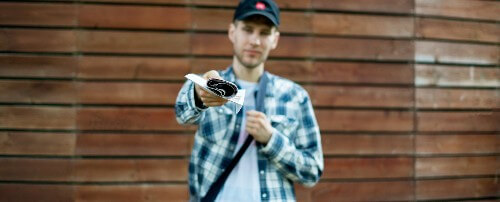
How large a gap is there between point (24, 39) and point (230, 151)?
256 cm

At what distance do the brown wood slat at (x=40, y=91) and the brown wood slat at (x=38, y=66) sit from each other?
7cm

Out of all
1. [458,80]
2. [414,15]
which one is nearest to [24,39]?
[414,15]

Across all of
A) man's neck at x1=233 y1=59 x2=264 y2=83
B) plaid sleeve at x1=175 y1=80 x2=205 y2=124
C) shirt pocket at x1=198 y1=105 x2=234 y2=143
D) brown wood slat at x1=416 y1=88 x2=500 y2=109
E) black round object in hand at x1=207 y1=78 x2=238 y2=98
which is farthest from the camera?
brown wood slat at x1=416 y1=88 x2=500 y2=109

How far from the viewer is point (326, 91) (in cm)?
397

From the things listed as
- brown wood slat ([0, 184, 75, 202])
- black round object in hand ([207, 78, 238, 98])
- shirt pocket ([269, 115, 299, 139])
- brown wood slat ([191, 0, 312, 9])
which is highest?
brown wood slat ([191, 0, 312, 9])

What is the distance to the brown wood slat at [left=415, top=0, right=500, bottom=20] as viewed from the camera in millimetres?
4207

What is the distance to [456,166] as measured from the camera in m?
4.32

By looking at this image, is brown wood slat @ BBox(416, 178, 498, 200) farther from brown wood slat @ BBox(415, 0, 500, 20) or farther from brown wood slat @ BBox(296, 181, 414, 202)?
brown wood slat @ BBox(415, 0, 500, 20)

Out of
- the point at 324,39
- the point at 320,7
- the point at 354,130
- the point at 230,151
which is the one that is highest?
the point at 320,7

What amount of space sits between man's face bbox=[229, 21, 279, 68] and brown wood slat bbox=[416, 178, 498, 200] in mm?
2699

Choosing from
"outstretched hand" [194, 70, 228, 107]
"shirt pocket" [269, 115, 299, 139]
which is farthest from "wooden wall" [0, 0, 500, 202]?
"outstretched hand" [194, 70, 228, 107]

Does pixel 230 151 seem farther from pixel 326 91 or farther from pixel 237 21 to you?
pixel 326 91

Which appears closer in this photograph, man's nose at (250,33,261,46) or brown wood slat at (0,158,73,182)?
man's nose at (250,33,261,46)

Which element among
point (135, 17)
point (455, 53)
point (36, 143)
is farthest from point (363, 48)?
point (36, 143)
